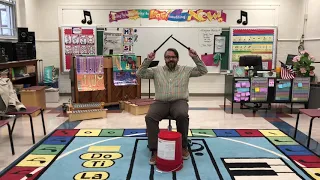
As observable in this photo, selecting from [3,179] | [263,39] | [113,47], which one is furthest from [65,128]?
[263,39]

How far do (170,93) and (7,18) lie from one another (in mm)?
4794

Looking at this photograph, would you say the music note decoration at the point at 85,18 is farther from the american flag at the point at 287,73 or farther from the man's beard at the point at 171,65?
the american flag at the point at 287,73

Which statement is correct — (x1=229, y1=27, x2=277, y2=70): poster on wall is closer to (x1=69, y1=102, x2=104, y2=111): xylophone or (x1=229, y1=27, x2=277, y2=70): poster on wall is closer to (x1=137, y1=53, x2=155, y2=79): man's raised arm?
(x1=69, y1=102, x2=104, y2=111): xylophone

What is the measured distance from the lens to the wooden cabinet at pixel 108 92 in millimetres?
5885

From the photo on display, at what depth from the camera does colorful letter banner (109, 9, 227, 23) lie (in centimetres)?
754

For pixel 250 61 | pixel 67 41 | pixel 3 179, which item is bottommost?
pixel 3 179

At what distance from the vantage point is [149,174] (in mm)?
2953

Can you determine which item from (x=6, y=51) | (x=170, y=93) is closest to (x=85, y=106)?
(x=6, y=51)

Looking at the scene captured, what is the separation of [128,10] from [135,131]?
13.6 feet

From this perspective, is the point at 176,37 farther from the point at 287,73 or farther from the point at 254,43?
the point at 287,73

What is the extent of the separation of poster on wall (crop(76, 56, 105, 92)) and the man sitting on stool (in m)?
2.55

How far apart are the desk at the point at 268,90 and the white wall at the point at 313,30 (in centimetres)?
120

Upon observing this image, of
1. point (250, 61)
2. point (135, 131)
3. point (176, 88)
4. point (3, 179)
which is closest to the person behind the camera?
point (3, 179)

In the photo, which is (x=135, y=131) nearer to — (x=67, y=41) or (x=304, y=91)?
(x=304, y=91)
